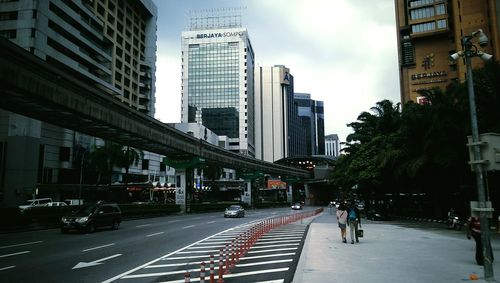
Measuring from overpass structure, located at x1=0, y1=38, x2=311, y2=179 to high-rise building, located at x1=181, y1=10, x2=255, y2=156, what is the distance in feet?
391

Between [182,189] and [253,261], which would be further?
[182,189]

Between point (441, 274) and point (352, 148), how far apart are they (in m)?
46.6

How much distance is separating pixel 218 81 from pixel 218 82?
462 millimetres

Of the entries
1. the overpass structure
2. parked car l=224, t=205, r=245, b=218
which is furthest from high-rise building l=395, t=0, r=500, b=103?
the overpass structure

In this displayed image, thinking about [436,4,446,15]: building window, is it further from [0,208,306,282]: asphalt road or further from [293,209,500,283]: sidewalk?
[0,208,306,282]: asphalt road

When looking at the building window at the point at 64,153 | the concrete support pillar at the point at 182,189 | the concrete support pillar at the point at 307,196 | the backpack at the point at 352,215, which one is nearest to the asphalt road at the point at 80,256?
the backpack at the point at 352,215

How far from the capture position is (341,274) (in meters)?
10.7

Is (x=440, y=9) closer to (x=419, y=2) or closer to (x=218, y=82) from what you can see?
(x=419, y=2)

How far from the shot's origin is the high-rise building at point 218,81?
550 feet

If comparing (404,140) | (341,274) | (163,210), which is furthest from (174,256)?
(163,210)

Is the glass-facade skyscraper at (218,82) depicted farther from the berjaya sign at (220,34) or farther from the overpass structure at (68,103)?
the overpass structure at (68,103)

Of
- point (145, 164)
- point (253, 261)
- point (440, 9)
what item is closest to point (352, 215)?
point (253, 261)

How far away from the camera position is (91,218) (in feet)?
78.6

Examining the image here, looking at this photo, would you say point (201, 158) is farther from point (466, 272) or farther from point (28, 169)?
point (466, 272)
